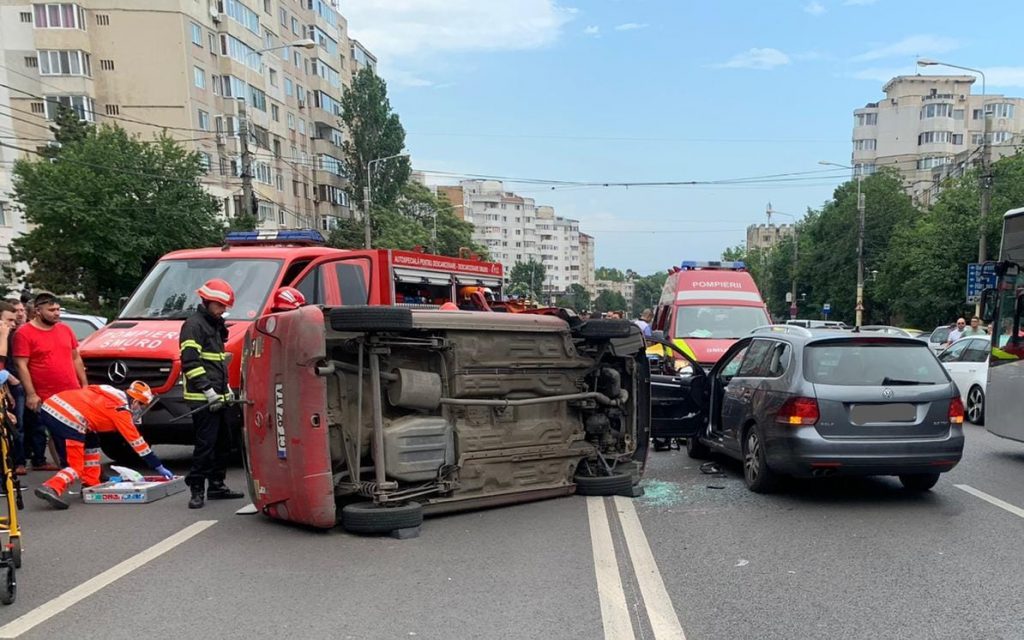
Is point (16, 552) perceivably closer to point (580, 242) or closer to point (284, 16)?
point (284, 16)

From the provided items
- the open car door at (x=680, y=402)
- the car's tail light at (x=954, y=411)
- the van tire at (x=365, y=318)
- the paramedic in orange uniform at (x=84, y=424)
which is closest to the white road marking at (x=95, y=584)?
the paramedic in orange uniform at (x=84, y=424)

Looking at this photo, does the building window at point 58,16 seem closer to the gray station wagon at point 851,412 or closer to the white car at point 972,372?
the white car at point 972,372

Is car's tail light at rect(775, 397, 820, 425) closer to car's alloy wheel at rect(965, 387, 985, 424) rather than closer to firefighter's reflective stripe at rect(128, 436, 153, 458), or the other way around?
firefighter's reflective stripe at rect(128, 436, 153, 458)

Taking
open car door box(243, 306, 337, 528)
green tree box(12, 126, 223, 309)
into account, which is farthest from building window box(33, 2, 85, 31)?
open car door box(243, 306, 337, 528)

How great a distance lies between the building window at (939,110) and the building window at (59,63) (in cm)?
7627

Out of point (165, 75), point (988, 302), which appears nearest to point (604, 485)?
point (988, 302)

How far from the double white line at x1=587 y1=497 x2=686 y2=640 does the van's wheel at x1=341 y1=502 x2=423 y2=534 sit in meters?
1.34

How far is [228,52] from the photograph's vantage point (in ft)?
136

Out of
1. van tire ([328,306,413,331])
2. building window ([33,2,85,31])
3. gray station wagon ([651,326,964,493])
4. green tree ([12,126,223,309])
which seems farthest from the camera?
building window ([33,2,85,31])

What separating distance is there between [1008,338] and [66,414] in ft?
32.4

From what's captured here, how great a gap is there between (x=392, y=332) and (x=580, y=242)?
169276 millimetres

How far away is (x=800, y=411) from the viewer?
5.88 m

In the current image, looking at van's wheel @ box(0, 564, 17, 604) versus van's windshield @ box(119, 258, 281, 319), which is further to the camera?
van's windshield @ box(119, 258, 281, 319)

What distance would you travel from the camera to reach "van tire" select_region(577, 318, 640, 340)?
6.10 metres
